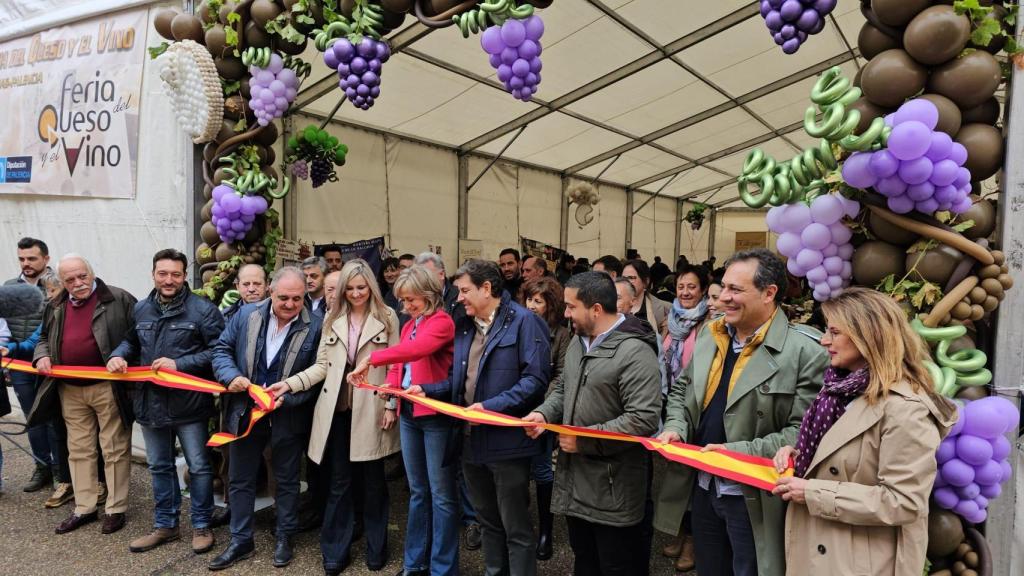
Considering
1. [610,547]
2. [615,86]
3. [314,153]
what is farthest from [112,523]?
[615,86]

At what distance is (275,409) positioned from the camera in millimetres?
3701

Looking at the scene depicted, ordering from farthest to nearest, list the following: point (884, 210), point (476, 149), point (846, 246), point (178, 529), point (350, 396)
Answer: point (476, 149)
point (178, 529)
point (350, 396)
point (846, 246)
point (884, 210)

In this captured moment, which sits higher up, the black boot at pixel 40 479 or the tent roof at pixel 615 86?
the tent roof at pixel 615 86

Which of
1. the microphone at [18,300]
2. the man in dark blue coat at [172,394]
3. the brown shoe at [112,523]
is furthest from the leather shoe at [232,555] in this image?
the microphone at [18,300]

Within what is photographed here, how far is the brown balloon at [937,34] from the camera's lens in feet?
7.61

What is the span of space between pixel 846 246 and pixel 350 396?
298cm

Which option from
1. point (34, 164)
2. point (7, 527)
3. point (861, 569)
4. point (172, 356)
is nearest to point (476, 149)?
point (34, 164)

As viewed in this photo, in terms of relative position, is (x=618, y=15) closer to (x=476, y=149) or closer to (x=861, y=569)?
(x=476, y=149)

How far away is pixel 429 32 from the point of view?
20.7ft

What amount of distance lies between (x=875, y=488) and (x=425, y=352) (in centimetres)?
222

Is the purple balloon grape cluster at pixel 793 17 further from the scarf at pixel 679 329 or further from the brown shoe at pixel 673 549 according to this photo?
the brown shoe at pixel 673 549

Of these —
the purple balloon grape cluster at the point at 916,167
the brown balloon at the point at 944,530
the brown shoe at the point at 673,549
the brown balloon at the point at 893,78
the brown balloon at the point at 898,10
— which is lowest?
the brown shoe at the point at 673,549

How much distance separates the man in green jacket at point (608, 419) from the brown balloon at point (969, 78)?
163 cm

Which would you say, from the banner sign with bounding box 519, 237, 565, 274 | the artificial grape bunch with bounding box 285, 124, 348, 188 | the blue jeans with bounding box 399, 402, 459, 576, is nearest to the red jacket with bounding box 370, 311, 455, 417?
the blue jeans with bounding box 399, 402, 459, 576
